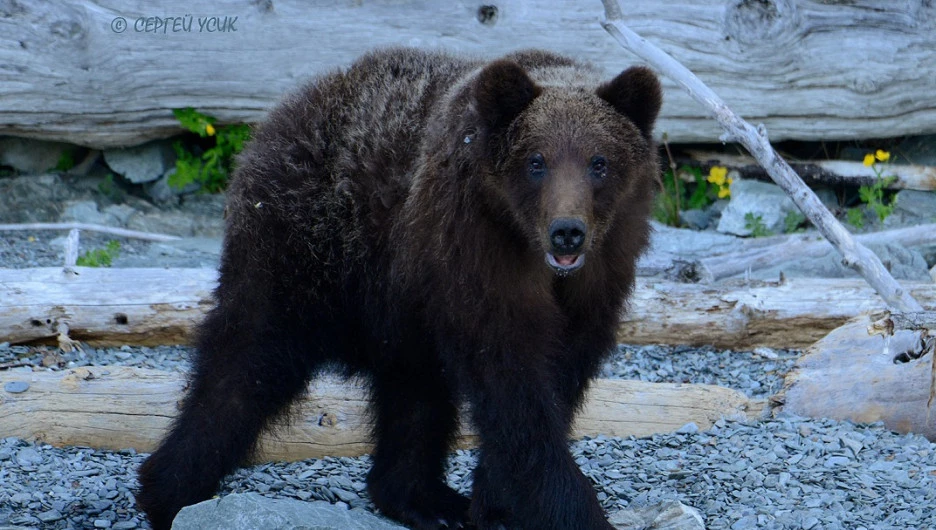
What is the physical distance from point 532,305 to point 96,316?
382 cm

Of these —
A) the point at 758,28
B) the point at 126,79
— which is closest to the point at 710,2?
the point at 758,28

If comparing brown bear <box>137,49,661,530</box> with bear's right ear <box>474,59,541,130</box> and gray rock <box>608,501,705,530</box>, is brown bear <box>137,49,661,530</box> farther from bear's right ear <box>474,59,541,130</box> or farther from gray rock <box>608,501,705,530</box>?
gray rock <box>608,501,705,530</box>

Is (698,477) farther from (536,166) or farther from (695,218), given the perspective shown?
(695,218)

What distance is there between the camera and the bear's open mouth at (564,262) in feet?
15.2

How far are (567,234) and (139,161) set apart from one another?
26.0 feet

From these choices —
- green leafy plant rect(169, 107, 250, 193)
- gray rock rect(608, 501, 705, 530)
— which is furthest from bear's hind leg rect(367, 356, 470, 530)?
green leafy plant rect(169, 107, 250, 193)

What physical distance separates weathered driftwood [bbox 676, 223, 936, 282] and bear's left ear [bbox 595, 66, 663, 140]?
3918mm

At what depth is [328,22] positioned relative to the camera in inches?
403

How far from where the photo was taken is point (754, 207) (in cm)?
1052

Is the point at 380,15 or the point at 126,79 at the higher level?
the point at 380,15

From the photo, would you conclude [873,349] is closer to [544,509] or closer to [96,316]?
[544,509]

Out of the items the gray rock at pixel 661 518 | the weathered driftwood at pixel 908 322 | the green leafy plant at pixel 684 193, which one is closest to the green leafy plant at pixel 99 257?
the green leafy plant at pixel 684 193

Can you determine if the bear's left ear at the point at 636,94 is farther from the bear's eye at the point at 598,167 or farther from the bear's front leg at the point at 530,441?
the bear's front leg at the point at 530,441

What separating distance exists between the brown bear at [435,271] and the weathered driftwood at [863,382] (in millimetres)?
1892
